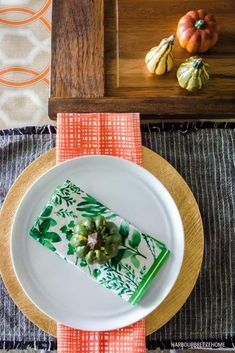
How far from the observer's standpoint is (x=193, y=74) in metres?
0.84

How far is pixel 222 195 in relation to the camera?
87 cm

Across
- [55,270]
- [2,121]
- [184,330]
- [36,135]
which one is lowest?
[184,330]

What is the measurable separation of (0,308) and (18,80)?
74 cm

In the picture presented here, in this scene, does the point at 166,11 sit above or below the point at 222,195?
above

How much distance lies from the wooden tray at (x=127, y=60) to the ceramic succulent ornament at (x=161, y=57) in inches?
0.9

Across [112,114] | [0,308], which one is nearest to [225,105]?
[112,114]

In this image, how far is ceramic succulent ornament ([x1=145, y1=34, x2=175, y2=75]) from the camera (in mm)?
843

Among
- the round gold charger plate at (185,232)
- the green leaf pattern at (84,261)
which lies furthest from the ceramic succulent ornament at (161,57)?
the green leaf pattern at (84,261)

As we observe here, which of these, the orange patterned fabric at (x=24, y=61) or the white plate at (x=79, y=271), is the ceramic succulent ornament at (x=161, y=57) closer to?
the white plate at (x=79, y=271)

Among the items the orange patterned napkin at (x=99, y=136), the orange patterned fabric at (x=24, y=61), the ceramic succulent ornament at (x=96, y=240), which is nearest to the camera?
the ceramic succulent ornament at (x=96, y=240)

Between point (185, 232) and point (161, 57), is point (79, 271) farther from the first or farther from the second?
point (161, 57)

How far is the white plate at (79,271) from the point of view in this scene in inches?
29.2

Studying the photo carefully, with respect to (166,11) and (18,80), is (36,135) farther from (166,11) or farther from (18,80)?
(18,80)

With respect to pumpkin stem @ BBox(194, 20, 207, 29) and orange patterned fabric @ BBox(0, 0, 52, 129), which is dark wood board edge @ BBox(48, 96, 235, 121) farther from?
orange patterned fabric @ BBox(0, 0, 52, 129)
